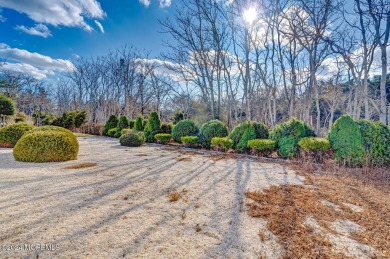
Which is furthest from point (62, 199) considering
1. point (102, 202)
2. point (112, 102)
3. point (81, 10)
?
point (112, 102)

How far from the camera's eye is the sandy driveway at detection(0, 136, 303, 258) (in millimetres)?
1953

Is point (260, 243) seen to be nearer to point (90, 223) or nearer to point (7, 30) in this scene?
point (90, 223)

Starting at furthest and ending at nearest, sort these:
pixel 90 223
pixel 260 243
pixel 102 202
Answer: pixel 102 202 → pixel 90 223 → pixel 260 243

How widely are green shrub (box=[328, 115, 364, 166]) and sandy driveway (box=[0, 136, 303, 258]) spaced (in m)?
2.59

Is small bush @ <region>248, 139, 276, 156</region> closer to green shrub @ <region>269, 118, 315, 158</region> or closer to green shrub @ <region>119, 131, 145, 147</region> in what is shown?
green shrub @ <region>269, 118, 315, 158</region>

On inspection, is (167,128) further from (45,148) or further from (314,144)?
(314,144)

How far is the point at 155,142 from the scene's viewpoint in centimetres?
1368

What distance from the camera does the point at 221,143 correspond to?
9.41 metres

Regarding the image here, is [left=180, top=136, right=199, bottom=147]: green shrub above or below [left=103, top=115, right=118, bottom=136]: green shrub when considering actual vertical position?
below

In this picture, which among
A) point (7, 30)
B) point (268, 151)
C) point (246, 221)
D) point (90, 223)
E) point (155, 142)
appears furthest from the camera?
point (155, 142)

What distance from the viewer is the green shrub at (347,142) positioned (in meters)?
6.06

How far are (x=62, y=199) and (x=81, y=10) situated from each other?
11.9 meters

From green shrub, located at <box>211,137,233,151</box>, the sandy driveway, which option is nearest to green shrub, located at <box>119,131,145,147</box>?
green shrub, located at <box>211,137,233,151</box>

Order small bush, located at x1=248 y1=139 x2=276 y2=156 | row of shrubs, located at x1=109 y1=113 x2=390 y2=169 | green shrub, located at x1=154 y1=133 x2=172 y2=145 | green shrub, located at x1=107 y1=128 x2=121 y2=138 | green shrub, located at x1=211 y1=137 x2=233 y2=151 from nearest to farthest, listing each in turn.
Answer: row of shrubs, located at x1=109 y1=113 x2=390 y2=169 < small bush, located at x1=248 y1=139 x2=276 y2=156 < green shrub, located at x1=211 y1=137 x2=233 y2=151 < green shrub, located at x1=154 y1=133 x2=172 y2=145 < green shrub, located at x1=107 y1=128 x2=121 y2=138
